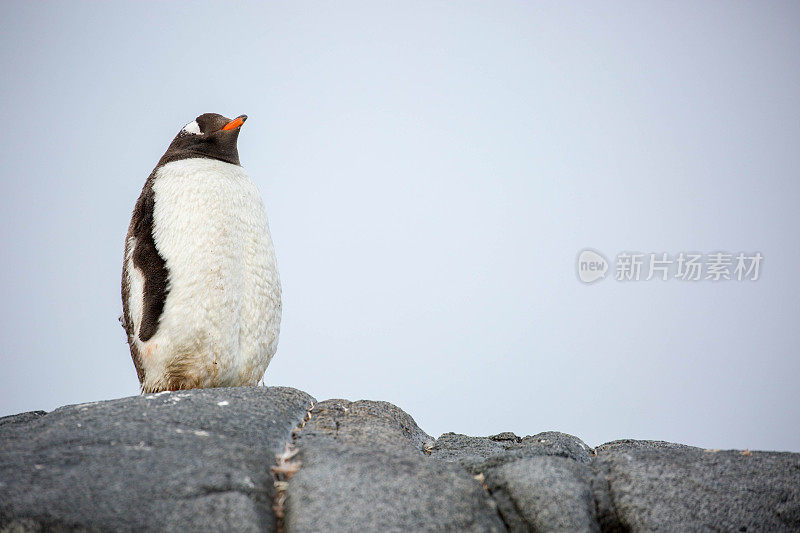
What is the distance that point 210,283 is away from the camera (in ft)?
13.0

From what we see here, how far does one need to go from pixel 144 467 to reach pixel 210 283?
1.73 metres

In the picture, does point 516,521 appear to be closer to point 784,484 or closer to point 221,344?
point 784,484

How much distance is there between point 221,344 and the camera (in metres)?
3.96

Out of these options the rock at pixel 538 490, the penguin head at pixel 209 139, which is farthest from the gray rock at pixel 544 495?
the penguin head at pixel 209 139

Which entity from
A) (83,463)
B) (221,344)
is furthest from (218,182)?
(83,463)

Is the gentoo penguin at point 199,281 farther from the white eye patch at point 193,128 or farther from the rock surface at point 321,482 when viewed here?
the rock surface at point 321,482

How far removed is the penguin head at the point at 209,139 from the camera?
4.49 m

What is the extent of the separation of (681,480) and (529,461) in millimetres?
571

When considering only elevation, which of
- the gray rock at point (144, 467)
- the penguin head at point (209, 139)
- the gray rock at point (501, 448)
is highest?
the penguin head at point (209, 139)

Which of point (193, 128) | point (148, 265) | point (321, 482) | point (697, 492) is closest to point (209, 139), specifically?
point (193, 128)

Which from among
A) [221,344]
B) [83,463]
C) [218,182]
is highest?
[218,182]

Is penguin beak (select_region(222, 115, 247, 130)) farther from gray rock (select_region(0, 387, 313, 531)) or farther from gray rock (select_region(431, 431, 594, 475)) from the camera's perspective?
gray rock (select_region(431, 431, 594, 475))

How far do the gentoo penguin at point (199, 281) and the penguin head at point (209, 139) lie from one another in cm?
10

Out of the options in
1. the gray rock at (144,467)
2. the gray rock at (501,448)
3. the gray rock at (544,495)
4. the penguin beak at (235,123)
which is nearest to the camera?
the gray rock at (144,467)
